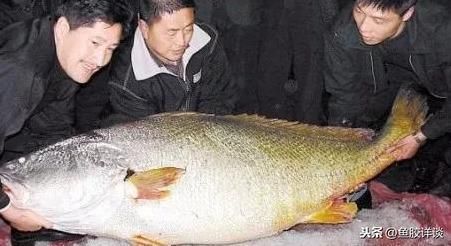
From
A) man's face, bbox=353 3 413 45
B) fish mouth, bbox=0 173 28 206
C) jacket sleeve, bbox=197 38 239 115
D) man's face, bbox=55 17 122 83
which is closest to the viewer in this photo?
fish mouth, bbox=0 173 28 206

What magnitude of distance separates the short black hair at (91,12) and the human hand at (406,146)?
3.67 ft

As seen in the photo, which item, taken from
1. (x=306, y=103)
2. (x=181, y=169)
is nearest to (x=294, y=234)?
(x=181, y=169)

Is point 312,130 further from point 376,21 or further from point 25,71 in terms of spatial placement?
point 25,71

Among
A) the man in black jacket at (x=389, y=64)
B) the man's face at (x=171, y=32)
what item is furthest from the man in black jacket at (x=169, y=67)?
the man in black jacket at (x=389, y=64)

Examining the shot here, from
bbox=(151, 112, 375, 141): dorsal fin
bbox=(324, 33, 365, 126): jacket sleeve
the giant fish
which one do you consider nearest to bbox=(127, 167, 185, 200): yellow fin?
the giant fish

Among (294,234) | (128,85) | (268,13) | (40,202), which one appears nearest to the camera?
(40,202)

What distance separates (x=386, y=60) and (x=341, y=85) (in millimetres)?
246

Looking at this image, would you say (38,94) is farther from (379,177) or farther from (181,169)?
(379,177)

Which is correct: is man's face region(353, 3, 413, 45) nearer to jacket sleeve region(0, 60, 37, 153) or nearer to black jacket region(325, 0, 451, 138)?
black jacket region(325, 0, 451, 138)

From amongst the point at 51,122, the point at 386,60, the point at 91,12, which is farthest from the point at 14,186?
the point at 386,60

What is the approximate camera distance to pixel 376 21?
9.65 feet

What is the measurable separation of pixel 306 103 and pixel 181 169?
141 cm

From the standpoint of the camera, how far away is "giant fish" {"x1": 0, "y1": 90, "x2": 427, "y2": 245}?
7.65 feet

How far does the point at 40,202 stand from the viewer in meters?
2.29
